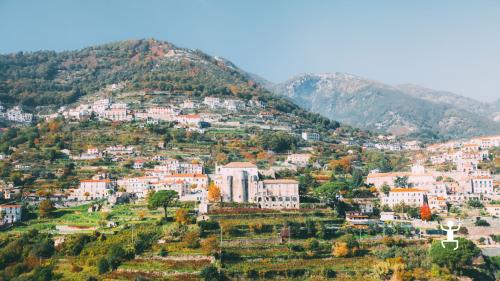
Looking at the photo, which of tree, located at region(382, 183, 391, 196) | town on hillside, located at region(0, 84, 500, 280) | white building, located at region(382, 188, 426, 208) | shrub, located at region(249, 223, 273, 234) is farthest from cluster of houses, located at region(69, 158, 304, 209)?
tree, located at region(382, 183, 391, 196)

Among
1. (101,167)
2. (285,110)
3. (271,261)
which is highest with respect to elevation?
(285,110)

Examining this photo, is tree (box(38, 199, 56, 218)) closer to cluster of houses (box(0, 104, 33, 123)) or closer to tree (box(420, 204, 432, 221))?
tree (box(420, 204, 432, 221))

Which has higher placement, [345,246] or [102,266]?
[345,246]

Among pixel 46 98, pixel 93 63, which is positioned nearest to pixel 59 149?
pixel 46 98

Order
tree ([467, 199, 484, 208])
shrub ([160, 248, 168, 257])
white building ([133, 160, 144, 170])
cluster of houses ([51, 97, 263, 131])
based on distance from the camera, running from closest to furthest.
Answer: shrub ([160, 248, 168, 257]) → tree ([467, 199, 484, 208]) → white building ([133, 160, 144, 170]) → cluster of houses ([51, 97, 263, 131])

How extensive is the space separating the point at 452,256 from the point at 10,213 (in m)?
33.1

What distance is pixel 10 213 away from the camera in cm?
4775

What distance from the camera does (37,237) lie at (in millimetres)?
42094

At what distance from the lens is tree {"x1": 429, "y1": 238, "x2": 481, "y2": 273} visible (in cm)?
3784

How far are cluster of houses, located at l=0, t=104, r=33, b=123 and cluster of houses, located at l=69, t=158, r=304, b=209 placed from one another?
1417 inches

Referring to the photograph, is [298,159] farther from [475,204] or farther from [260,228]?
[260,228]

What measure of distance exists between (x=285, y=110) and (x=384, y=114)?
97044mm

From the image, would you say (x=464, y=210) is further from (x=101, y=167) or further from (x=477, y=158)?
(x=101, y=167)

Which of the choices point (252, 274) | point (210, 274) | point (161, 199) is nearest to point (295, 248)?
point (252, 274)
